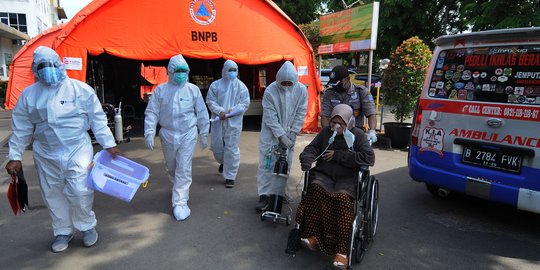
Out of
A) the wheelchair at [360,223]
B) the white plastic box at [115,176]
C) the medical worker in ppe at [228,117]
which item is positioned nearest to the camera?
the wheelchair at [360,223]

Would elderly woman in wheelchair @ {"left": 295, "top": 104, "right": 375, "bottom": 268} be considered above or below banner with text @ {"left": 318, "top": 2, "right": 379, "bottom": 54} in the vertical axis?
below

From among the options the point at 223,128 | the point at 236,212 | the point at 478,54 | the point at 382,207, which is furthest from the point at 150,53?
the point at 478,54

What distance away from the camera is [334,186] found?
10.6ft

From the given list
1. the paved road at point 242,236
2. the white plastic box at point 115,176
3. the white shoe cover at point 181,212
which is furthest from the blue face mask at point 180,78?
the paved road at point 242,236

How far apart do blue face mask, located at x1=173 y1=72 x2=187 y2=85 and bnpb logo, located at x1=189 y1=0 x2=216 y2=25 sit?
5081 mm

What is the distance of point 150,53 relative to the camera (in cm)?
852

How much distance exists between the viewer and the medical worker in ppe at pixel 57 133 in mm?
3180

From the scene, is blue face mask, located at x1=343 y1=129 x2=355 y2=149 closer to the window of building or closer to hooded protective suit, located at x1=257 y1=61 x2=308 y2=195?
hooded protective suit, located at x1=257 y1=61 x2=308 y2=195

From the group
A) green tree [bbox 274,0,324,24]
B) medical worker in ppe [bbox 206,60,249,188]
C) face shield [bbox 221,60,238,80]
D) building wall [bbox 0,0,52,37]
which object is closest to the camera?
medical worker in ppe [bbox 206,60,249,188]

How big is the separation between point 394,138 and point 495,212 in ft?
12.8

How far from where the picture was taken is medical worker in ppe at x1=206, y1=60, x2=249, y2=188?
17.7 feet

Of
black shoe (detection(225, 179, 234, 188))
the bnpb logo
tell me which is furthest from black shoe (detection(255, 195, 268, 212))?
the bnpb logo

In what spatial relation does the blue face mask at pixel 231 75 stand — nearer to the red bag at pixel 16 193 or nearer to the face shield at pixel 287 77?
the face shield at pixel 287 77

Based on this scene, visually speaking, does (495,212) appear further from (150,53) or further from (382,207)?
(150,53)
